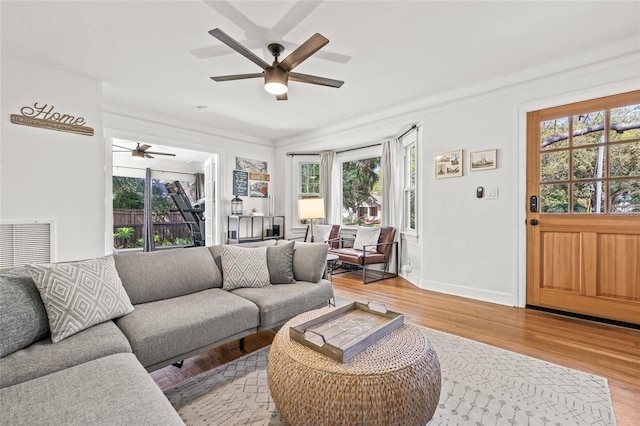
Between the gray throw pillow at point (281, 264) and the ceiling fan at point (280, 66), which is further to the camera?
the gray throw pillow at point (281, 264)

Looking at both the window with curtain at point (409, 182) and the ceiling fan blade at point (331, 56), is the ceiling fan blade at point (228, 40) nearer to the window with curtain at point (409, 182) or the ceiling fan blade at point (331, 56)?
the ceiling fan blade at point (331, 56)

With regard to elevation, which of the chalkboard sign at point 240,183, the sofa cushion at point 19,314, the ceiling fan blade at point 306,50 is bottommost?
the sofa cushion at point 19,314

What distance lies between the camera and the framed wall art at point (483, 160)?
3336 millimetres

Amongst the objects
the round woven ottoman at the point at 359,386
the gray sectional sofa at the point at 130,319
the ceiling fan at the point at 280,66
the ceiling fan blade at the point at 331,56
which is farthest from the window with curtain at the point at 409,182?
the round woven ottoman at the point at 359,386

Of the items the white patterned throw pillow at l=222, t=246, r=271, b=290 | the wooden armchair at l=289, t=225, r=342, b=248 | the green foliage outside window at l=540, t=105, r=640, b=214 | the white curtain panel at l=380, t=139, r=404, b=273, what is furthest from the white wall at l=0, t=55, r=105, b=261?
the green foliage outside window at l=540, t=105, r=640, b=214

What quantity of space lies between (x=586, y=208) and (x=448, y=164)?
4.66ft

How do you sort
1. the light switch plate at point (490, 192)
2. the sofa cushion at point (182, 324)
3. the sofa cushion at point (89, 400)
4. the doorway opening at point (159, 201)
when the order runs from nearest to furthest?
the sofa cushion at point (89, 400)
the sofa cushion at point (182, 324)
the light switch plate at point (490, 192)
the doorway opening at point (159, 201)

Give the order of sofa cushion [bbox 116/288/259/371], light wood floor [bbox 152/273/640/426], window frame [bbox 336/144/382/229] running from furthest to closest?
1. window frame [bbox 336/144/382/229]
2. light wood floor [bbox 152/273/640/426]
3. sofa cushion [bbox 116/288/259/371]

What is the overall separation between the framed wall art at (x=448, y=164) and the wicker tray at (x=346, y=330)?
2.53 m

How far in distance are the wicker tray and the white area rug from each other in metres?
0.49

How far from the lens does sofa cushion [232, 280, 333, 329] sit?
2.15 m

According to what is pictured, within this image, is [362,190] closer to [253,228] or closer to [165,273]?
[253,228]

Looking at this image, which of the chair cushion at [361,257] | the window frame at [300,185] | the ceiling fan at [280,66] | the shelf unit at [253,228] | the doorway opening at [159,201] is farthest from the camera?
the doorway opening at [159,201]

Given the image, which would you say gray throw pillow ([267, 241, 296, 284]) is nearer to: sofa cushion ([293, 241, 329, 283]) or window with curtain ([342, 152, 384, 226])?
sofa cushion ([293, 241, 329, 283])
